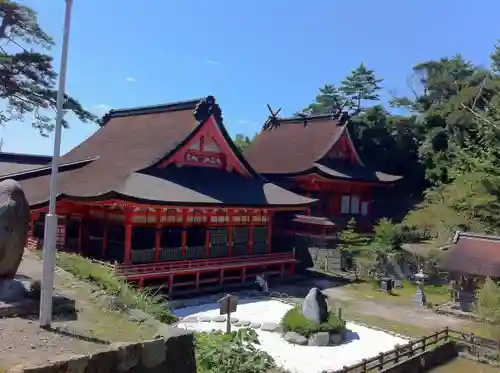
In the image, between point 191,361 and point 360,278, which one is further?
point 360,278

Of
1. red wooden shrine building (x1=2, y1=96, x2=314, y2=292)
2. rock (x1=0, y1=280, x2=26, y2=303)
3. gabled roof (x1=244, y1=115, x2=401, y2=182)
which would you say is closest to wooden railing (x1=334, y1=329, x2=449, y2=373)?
rock (x1=0, y1=280, x2=26, y2=303)

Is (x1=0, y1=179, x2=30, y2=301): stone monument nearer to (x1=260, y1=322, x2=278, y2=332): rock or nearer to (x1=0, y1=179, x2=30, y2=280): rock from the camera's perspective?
(x1=0, y1=179, x2=30, y2=280): rock

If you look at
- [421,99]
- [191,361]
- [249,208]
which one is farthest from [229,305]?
[421,99]

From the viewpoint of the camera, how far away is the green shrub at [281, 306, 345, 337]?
13000mm

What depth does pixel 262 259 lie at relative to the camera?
20.5 metres

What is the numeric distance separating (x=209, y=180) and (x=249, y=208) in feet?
7.24

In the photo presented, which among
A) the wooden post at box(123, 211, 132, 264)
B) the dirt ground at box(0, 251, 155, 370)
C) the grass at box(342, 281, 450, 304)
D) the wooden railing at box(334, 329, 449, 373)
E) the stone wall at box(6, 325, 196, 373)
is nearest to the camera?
the stone wall at box(6, 325, 196, 373)

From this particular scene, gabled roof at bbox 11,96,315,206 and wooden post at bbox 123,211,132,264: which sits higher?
gabled roof at bbox 11,96,315,206

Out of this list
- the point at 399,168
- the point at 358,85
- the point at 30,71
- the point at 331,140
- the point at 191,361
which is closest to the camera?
the point at 191,361

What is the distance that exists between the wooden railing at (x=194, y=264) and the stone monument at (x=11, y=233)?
27.9 ft

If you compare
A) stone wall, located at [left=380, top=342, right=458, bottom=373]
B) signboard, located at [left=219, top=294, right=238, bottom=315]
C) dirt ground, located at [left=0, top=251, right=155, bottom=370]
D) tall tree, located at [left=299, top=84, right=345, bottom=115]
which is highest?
tall tree, located at [left=299, top=84, right=345, bottom=115]

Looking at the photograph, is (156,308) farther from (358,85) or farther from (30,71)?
(358,85)

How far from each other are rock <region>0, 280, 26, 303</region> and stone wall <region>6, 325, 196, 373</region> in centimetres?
198

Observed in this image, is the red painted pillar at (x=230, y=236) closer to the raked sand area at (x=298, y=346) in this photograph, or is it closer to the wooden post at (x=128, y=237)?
the raked sand area at (x=298, y=346)
